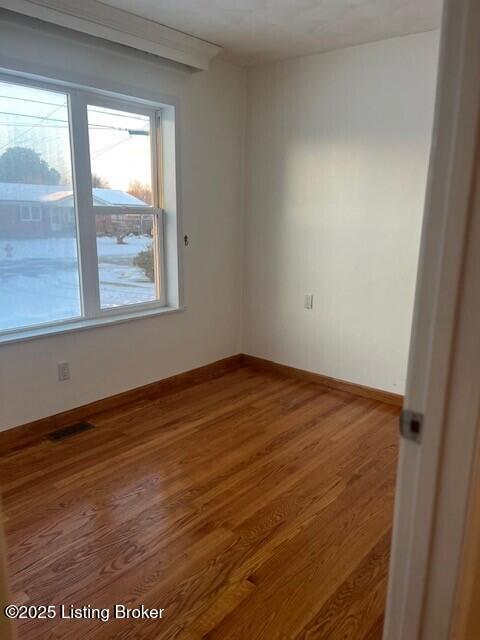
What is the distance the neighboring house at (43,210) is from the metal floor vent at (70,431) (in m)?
1.22

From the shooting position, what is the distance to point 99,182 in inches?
122

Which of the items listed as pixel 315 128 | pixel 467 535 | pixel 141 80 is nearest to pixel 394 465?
pixel 467 535

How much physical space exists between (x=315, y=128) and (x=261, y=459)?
2.43 metres

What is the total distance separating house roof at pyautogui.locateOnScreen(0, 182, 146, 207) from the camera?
105 inches

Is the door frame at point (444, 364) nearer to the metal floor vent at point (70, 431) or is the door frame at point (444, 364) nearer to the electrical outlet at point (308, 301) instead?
the metal floor vent at point (70, 431)

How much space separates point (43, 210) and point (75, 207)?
206 mm

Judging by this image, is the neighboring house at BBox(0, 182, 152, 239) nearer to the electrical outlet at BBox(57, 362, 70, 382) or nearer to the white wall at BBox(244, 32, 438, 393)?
the electrical outlet at BBox(57, 362, 70, 382)

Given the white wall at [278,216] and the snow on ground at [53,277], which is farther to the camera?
the white wall at [278,216]

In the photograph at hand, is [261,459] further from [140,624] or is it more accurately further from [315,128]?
[315,128]

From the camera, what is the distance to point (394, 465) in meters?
2.58

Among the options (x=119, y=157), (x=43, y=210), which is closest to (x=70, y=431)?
(x=43, y=210)

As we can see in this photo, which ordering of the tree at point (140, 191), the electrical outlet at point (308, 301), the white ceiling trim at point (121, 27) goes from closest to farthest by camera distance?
the white ceiling trim at point (121, 27) < the tree at point (140, 191) < the electrical outlet at point (308, 301)

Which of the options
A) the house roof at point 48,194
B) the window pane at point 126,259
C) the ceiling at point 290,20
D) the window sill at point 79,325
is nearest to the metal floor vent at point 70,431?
the window sill at point 79,325

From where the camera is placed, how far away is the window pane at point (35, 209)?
267 centimetres
